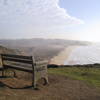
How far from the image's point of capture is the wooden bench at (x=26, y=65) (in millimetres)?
6668

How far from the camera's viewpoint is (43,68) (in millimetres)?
7336

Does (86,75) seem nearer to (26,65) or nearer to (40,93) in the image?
(26,65)

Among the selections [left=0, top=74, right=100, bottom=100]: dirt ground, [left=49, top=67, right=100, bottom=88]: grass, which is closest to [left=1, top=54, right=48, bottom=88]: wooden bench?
[left=0, top=74, right=100, bottom=100]: dirt ground

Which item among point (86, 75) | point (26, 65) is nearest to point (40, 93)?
point (26, 65)

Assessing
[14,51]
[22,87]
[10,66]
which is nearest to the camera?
[22,87]

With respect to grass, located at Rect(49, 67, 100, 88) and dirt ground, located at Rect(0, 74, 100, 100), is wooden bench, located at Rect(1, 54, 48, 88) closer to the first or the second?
dirt ground, located at Rect(0, 74, 100, 100)

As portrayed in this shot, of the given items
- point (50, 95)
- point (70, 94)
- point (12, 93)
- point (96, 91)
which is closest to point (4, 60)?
point (12, 93)

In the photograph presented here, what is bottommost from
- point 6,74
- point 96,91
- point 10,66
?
point 96,91

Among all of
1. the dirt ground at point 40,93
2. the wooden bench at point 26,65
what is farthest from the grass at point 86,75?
the wooden bench at point 26,65

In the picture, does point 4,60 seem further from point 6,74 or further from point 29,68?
point 29,68

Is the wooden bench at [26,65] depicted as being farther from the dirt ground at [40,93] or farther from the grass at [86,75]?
the grass at [86,75]

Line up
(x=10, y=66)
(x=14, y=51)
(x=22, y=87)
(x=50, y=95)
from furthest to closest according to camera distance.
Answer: (x=14, y=51)
(x=10, y=66)
(x=22, y=87)
(x=50, y=95)

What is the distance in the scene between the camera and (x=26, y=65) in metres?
7.20

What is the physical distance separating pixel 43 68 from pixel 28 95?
1.73m
